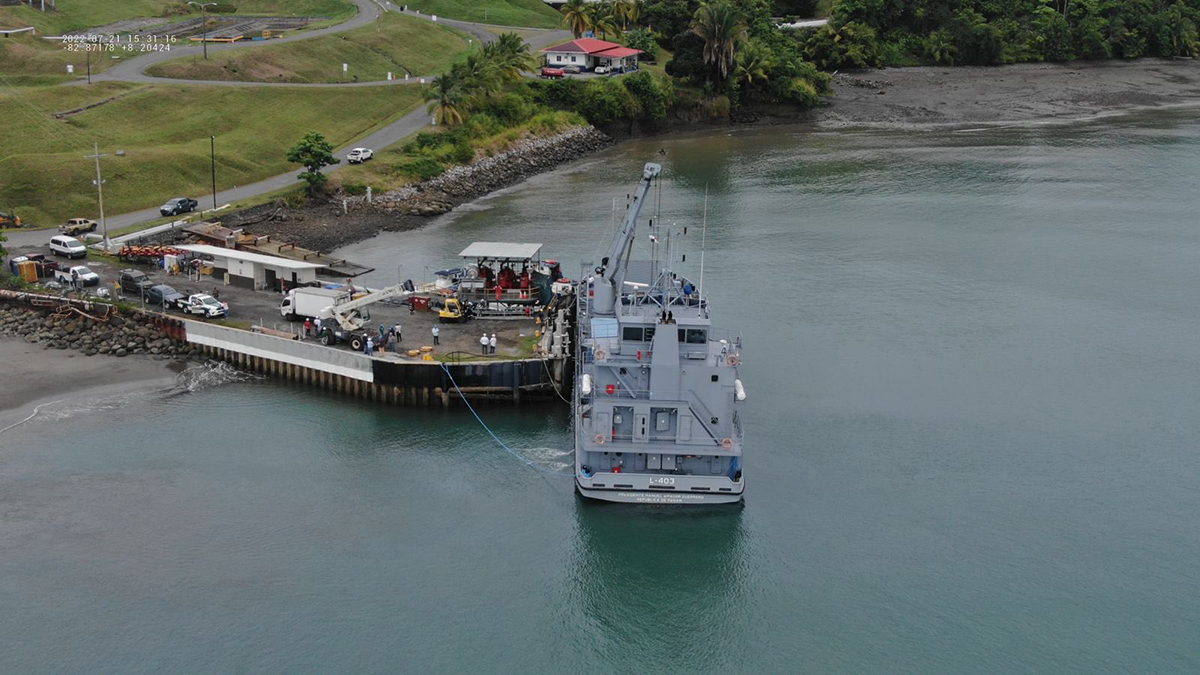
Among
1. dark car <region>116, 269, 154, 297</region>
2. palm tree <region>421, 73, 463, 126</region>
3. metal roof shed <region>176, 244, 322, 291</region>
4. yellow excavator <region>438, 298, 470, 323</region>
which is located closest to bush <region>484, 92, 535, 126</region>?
palm tree <region>421, 73, 463, 126</region>

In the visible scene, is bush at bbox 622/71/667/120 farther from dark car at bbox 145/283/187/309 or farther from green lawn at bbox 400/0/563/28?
dark car at bbox 145/283/187/309

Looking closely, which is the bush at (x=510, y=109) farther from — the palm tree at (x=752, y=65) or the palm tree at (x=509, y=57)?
the palm tree at (x=752, y=65)

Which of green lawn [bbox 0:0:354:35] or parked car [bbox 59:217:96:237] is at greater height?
green lawn [bbox 0:0:354:35]

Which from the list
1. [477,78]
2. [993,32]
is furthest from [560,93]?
[993,32]

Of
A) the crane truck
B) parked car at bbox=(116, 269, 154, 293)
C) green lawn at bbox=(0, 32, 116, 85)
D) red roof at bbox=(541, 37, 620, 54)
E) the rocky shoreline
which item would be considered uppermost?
red roof at bbox=(541, 37, 620, 54)

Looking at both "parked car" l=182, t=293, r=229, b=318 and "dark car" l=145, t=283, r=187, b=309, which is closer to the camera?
"parked car" l=182, t=293, r=229, b=318

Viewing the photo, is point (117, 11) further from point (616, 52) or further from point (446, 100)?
point (616, 52)

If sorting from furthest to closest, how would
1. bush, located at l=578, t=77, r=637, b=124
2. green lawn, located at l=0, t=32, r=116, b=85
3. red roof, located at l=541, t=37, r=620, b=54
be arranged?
red roof, located at l=541, t=37, r=620, b=54, bush, located at l=578, t=77, r=637, b=124, green lawn, located at l=0, t=32, r=116, b=85
